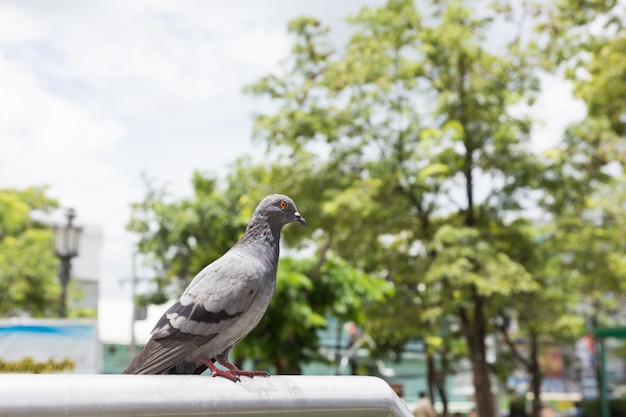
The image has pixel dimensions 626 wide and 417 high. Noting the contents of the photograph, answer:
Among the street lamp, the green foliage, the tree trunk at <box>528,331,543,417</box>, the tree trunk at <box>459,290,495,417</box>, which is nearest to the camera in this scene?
the street lamp

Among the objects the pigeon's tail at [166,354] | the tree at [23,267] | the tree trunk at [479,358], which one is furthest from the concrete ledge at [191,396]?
the tree at [23,267]

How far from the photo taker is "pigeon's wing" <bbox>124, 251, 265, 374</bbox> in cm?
227

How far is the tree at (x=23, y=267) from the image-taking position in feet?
77.7

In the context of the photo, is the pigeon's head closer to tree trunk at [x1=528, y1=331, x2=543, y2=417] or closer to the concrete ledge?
the concrete ledge

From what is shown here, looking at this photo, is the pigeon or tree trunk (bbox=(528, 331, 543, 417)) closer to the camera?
the pigeon

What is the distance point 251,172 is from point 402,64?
4070 mm

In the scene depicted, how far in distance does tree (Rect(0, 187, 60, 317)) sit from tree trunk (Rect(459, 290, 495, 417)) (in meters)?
13.3

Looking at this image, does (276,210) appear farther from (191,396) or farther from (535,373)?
(535,373)

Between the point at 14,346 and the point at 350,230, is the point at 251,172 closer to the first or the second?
the point at 350,230

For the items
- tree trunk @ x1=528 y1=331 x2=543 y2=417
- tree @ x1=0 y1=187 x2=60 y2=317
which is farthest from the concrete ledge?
tree trunk @ x1=528 y1=331 x2=543 y2=417

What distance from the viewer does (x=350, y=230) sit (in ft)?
52.7

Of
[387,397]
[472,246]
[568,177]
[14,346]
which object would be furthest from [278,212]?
[568,177]

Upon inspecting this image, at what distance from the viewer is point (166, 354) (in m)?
2.27

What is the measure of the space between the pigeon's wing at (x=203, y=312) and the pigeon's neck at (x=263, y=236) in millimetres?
140
